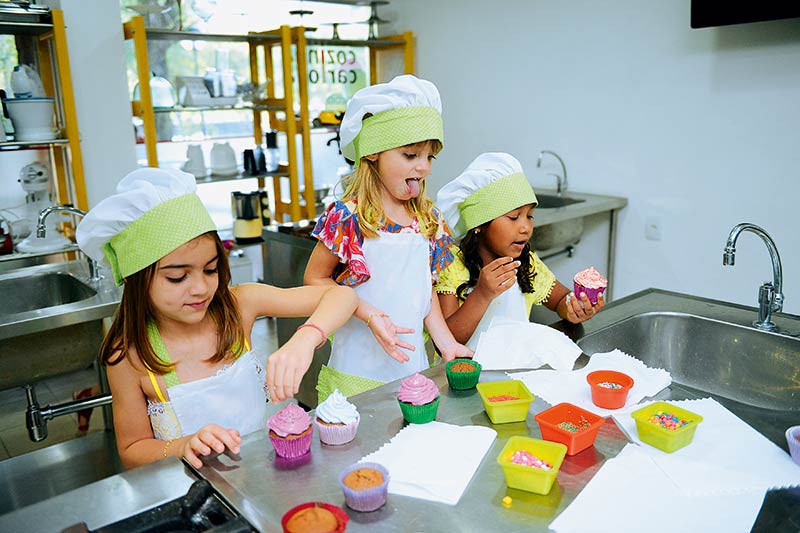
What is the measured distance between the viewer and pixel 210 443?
1.08 m

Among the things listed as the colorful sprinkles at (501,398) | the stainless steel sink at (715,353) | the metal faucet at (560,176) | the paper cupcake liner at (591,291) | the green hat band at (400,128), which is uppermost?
the green hat band at (400,128)

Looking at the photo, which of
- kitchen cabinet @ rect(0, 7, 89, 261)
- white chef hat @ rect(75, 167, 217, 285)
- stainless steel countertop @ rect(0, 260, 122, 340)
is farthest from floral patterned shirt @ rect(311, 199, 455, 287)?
kitchen cabinet @ rect(0, 7, 89, 261)

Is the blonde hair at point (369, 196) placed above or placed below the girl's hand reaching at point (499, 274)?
above

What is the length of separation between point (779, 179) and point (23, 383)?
3057mm

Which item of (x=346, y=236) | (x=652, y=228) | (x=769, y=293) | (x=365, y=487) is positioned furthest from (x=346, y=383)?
(x=652, y=228)

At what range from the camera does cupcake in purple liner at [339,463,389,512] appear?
91 centimetres

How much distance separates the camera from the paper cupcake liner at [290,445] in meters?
Answer: 1.05

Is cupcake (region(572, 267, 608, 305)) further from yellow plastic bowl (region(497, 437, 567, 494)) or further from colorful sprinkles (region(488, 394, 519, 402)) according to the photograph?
yellow plastic bowl (region(497, 437, 567, 494))

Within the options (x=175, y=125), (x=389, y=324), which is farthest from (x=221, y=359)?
(x=175, y=125)

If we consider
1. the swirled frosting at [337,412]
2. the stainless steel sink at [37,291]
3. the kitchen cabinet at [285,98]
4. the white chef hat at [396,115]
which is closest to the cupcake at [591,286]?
the white chef hat at [396,115]

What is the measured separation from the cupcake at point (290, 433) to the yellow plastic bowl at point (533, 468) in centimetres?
33

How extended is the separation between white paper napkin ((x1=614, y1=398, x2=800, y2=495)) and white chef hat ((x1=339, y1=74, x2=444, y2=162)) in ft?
2.76

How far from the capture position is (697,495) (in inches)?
38.1

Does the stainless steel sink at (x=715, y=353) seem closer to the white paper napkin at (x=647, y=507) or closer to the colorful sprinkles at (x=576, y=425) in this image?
the colorful sprinkles at (x=576, y=425)
